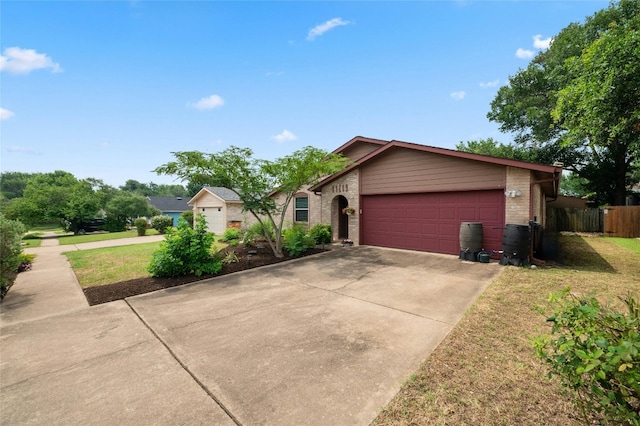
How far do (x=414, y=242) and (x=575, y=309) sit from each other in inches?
346

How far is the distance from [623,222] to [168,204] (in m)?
49.0

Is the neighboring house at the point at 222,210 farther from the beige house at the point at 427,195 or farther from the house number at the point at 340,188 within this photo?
the house number at the point at 340,188

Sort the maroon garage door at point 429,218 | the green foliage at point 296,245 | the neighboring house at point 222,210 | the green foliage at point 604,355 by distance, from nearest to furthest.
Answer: the green foliage at point 604,355 < the maroon garage door at point 429,218 < the green foliage at point 296,245 < the neighboring house at point 222,210

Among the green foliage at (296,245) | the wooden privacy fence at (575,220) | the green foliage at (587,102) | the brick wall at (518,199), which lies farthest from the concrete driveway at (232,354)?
the wooden privacy fence at (575,220)

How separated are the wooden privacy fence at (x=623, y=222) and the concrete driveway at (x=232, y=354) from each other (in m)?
15.6

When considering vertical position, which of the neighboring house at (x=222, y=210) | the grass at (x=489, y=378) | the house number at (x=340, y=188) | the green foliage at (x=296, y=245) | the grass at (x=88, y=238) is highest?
the house number at (x=340, y=188)

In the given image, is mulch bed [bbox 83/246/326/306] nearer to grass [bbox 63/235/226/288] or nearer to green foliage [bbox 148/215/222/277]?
green foliage [bbox 148/215/222/277]

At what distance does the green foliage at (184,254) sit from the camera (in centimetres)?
658

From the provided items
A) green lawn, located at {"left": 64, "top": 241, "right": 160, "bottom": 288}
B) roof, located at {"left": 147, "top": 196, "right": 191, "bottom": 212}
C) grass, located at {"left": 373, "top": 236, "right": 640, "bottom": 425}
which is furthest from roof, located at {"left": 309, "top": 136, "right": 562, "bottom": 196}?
roof, located at {"left": 147, "top": 196, "right": 191, "bottom": 212}

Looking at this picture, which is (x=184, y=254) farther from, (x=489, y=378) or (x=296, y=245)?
(x=489, y=378)

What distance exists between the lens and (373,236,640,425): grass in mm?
2109

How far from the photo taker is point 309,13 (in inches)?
380

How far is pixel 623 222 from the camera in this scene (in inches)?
567

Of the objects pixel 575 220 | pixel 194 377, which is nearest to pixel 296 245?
pixel 194 377
